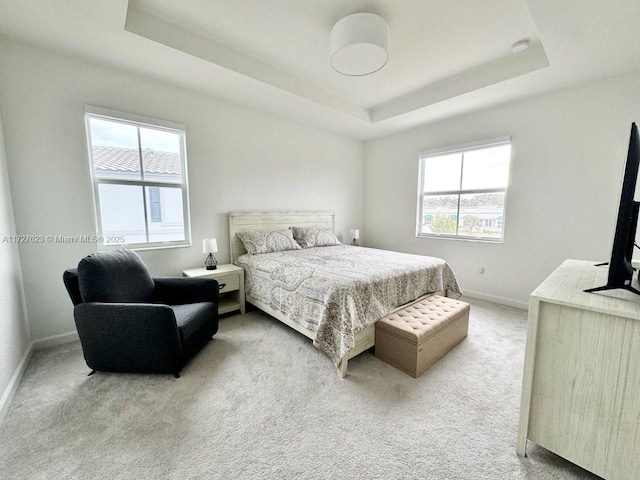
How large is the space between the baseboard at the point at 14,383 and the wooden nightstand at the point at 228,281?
1356mm

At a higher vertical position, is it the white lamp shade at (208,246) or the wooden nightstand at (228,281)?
the white lamp shade at (208,246)

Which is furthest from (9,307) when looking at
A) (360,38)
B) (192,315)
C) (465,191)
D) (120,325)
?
(465,191)

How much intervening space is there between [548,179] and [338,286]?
3.08 metres

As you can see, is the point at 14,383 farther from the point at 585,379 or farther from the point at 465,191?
the point at 465,191

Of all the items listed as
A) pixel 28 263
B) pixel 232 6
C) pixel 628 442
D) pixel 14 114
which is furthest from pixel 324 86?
pixel 628 442

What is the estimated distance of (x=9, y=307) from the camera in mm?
1931

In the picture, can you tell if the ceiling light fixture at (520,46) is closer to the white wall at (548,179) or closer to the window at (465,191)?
the white wall at (548,179)

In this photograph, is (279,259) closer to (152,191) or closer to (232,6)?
(152,191)

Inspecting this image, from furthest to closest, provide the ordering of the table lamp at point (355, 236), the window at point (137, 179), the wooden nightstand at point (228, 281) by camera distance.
A: the table lamp at point (355, 236) → the wooden nightstand at point (228, 281) → the window at point (137, 179)

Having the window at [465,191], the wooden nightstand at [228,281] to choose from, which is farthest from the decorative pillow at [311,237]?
the window at [465,191]

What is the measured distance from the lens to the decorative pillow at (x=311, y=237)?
3.98 metres

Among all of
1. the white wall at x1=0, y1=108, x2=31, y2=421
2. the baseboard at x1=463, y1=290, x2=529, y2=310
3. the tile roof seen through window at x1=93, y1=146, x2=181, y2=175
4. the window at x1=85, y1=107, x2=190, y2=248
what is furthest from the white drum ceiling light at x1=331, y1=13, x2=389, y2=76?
the baseboard at x1=463, y1=290, x2=529, y2=310

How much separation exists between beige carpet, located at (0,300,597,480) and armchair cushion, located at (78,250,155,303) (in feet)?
2.04

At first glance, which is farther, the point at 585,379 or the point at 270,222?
the point at 270,222
